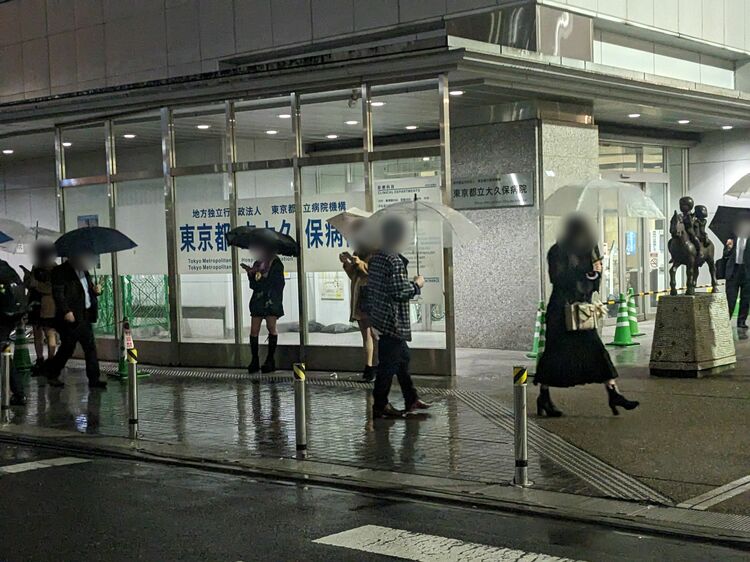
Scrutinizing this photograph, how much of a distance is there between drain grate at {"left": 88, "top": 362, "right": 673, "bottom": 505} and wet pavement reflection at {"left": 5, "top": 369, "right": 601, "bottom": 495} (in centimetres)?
9

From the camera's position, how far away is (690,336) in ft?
43.4

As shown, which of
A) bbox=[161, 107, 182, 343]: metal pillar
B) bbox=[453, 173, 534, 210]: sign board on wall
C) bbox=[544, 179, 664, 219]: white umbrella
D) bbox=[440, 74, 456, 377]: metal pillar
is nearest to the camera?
bbox=[544, 179, 664, 219]: white umbrella

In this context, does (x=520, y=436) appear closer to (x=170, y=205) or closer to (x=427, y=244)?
(x=427, y=244)

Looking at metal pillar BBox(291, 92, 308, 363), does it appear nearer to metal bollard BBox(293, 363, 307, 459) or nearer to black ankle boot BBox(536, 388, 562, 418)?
black ankle boot BBox(536, 388, 562, 418)

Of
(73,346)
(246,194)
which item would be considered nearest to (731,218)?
(246,194)

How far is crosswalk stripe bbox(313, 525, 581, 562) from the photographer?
20.8 ft

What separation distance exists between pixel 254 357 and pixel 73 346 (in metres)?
2.58

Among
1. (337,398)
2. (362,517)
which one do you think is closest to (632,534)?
(362,517)

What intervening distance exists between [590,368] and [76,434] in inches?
213

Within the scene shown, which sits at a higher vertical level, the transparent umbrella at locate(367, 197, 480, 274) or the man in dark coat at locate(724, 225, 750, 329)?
the transparent umbrella at locate(367, 197, 480, 274)

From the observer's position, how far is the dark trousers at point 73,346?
48.0ft

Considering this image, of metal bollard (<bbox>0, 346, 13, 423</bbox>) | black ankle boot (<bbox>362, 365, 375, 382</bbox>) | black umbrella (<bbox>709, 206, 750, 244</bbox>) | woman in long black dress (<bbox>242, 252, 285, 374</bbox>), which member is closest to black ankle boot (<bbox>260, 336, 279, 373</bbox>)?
woman in long black dress (<bbox>242, 252, 285, 374</bbox>)

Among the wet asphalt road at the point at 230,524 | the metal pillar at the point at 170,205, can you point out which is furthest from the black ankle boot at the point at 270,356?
the wet asphalt road at the point at 230,524

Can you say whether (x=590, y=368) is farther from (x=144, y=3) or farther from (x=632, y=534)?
(x=144, y=3)
